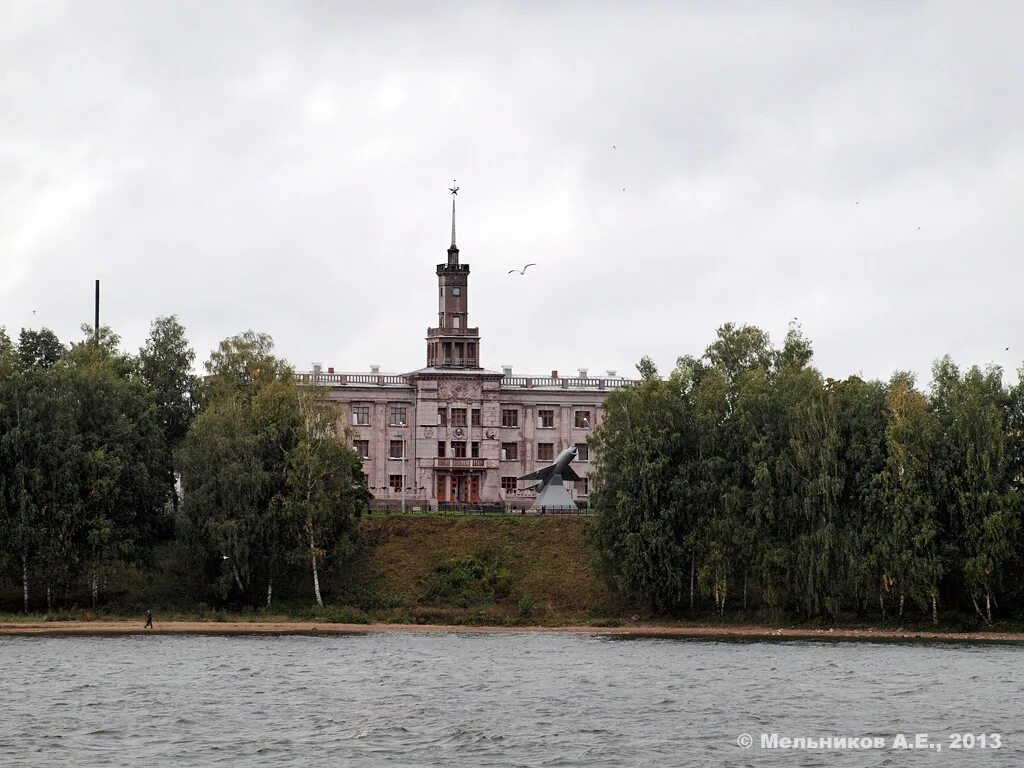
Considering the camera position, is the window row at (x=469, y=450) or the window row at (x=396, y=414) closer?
the window row at (x=469, y=450)

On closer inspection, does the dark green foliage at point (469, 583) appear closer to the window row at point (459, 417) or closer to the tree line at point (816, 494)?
the tree line at point (816, 494)

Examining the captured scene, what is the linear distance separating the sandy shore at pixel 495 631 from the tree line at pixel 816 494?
1.77m

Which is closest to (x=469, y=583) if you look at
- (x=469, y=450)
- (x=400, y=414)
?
(x=469, y=450)

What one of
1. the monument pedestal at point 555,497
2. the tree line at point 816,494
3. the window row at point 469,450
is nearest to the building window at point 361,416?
the window row at point 469,450

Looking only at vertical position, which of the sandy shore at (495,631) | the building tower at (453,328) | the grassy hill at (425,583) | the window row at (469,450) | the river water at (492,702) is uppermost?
the building tower at (453,328)

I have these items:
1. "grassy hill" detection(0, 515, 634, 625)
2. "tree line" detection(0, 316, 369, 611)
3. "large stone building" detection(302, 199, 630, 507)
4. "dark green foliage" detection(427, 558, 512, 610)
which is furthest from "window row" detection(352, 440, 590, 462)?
"tree line" detection(0, 316, 369, 611)

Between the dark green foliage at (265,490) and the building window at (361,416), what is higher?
the building window at (361,416)

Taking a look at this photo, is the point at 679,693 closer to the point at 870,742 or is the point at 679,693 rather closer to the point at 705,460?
the point at 870,742

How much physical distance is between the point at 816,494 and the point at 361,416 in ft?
189

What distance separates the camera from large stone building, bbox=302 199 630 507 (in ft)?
441

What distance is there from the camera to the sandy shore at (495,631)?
8156 cm

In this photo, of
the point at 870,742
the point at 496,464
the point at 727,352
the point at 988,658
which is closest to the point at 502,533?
the point at 727,352

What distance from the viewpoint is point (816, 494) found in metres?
84.2

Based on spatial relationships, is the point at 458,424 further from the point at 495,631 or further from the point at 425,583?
the point at 495,631
